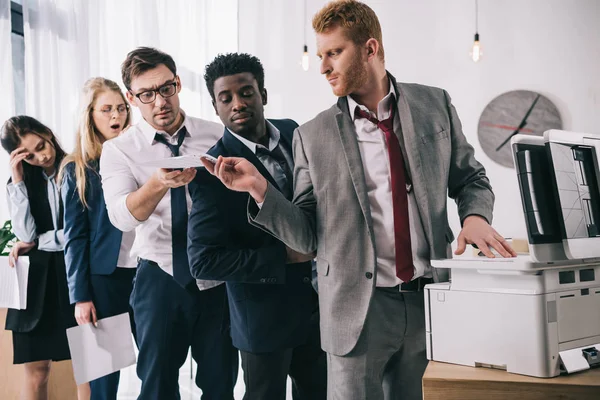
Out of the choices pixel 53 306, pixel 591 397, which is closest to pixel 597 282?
pixel 591 397

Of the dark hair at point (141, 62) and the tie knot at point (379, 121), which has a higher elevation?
the dark hair at point (141, 62)

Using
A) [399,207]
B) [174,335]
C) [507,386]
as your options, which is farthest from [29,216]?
[507,386]

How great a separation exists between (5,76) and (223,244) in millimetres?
1612

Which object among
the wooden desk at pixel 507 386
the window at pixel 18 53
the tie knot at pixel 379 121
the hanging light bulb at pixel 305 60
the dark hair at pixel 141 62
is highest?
the hanging light bulb at pixel 305 60

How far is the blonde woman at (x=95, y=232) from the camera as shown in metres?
2.55

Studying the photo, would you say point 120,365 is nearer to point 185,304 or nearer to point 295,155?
point 185,304

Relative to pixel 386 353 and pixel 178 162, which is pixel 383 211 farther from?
pixel 178 162

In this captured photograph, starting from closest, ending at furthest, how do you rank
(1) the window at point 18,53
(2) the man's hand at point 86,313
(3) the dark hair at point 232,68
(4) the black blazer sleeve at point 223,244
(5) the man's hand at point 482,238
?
1. (5) the man's hand at point 482,238
2. (4) the black blazer sleeve at point 223,244
3. (3) the dark hair at point 232,68
4. (2) the man's hand at point 86,313
5. (1) the window at point 18,53

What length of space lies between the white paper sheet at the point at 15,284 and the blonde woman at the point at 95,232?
36cm

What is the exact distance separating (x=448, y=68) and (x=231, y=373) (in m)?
3.41

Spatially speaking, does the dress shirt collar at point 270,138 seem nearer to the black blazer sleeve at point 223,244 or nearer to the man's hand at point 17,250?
the black blazer sleeve at point 223,244

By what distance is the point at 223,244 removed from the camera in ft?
6.71

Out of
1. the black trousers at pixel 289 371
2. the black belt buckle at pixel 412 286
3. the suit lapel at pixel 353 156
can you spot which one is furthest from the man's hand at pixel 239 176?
the black trousers at pixel 289 371

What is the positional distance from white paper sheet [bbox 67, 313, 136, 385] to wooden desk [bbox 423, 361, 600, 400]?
1.68 metres
